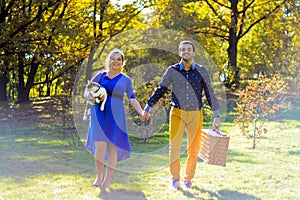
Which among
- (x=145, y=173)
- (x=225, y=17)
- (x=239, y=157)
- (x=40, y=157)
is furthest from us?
(x=225, y=17)

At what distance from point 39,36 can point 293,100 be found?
10.3 metres

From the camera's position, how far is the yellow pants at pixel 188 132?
4.20 m

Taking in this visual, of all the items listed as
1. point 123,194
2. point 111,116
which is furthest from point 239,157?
point 111,116

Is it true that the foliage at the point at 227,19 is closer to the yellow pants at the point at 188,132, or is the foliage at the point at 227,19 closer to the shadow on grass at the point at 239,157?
the shadow on grass at the point at 239,157

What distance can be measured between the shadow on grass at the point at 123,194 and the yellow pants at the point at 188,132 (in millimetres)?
482

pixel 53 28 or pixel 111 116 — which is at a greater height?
pixel 53 28

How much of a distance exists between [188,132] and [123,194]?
94cm

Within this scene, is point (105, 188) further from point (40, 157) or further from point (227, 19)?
point (227, 19)

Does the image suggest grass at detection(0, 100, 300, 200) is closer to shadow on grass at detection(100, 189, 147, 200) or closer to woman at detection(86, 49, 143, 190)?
shadow on grass at detection(100, 189, 147, 200)

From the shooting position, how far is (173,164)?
432cm

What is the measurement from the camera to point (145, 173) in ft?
17.0

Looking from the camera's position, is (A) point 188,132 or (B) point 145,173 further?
(B) point 145,173

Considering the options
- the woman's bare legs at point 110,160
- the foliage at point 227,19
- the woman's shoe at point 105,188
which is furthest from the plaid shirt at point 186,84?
the foliage at point 227,19

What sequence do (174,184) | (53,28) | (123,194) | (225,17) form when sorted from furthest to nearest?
1. (225,17)
2. (53,28)
3. (174,184)
4. (123,194)
